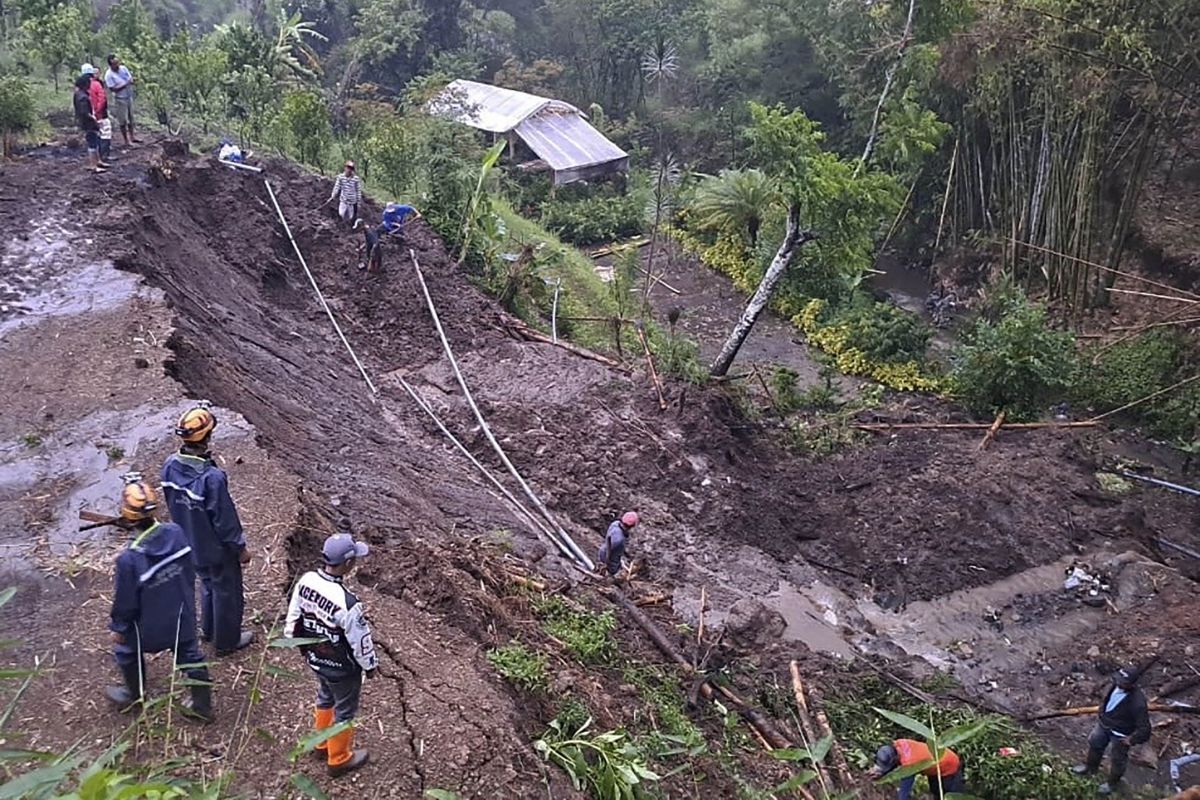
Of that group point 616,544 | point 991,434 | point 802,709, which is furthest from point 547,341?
point 802,709

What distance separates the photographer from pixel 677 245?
927 inches

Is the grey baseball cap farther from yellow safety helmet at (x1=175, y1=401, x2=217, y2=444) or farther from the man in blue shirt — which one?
the man in blue shirt

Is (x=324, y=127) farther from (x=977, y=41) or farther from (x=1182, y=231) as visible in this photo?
(x=1182, y=231)

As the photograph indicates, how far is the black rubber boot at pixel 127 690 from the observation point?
439cm

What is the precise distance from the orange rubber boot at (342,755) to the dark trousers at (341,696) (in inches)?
3.3

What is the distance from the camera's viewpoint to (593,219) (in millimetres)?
23625

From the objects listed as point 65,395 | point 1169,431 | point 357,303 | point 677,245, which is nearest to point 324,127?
point 357,303

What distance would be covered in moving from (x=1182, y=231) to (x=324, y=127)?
16.3 m

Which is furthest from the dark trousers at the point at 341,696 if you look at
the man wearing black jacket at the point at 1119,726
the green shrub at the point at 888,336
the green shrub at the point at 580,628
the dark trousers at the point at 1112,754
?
the green shrub at the point at 888,336

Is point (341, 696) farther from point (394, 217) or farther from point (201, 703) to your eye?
point (394, 217)

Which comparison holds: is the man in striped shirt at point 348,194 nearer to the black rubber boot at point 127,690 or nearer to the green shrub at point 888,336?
the green shrub at point 888,336

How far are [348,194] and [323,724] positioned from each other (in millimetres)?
11572

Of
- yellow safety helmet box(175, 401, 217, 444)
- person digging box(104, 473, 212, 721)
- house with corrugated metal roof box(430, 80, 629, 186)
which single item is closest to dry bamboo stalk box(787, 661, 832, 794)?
person digging box(104, 473, 212, 721)

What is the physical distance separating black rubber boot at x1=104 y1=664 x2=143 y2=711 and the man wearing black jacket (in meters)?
6.82
